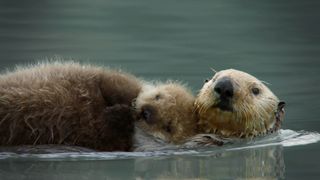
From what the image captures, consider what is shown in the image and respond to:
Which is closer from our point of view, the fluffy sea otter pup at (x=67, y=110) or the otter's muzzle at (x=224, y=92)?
the fluffy sea otter pup at (x=67, y=110)

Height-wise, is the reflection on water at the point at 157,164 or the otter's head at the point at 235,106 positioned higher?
the otter's head at the point at 235,106

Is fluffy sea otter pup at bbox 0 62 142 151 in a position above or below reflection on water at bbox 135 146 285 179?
above

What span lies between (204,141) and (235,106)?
33 centimetres

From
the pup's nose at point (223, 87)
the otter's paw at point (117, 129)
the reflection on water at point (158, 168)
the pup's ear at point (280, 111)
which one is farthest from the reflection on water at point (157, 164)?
the pup's nose at point (223, 87)

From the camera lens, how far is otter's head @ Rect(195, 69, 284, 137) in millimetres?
7109

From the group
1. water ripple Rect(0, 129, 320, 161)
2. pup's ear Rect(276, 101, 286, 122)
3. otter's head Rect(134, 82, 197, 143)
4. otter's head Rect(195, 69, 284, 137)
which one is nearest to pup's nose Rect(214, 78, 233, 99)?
otter's head Rect(195, 69, 284, 137)

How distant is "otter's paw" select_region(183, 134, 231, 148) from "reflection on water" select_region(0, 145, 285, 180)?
4.2 inches

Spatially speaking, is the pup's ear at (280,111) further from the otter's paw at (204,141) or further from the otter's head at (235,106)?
the otter's paw at (204,141)

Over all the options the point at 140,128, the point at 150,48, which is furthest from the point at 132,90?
the point at 150,48

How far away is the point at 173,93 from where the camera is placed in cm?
723

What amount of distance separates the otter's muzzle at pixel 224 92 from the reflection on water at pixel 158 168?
340 mm

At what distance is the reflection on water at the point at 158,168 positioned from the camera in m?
6.38

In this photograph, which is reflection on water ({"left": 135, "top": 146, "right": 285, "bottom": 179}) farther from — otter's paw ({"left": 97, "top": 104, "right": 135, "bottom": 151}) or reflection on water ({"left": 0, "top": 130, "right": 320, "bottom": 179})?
otter's paw ({"left": 97, "top": 104, "right": 135, "bottom": 151})

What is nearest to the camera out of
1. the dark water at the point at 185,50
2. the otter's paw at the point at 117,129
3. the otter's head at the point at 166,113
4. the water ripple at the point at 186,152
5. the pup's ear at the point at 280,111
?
the dark water at the point at 185,50
